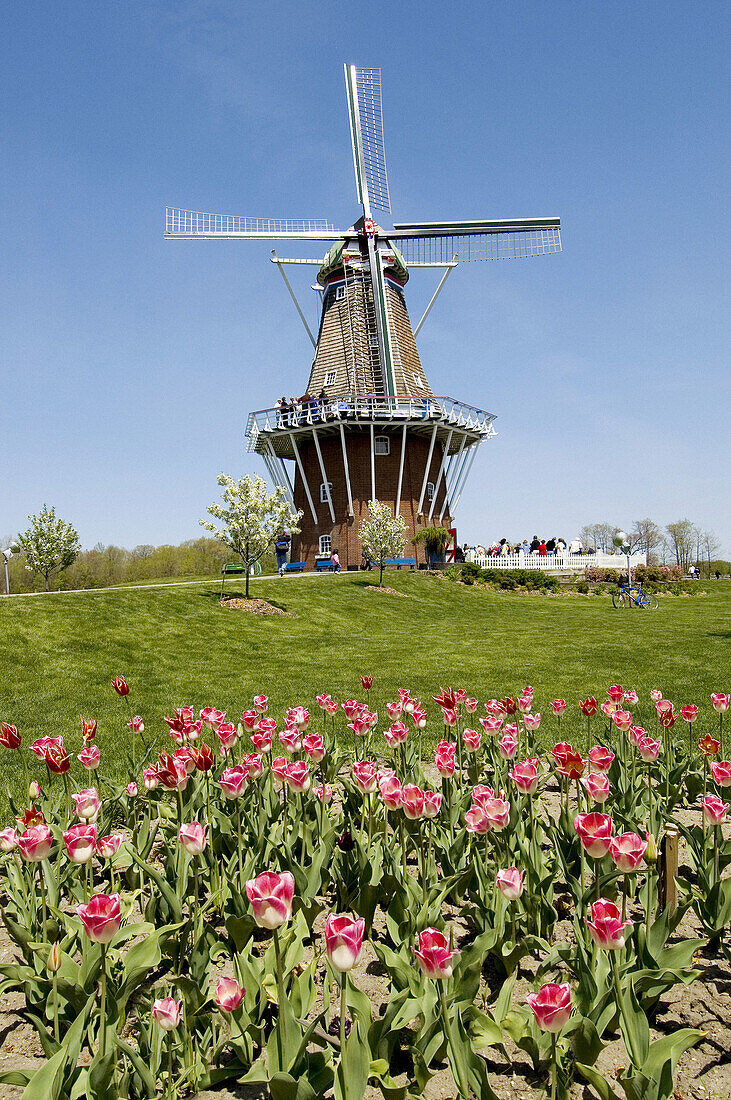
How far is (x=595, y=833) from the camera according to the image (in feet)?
7.79

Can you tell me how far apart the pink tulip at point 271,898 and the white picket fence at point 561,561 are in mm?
35206

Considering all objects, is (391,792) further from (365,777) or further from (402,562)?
(402,562)

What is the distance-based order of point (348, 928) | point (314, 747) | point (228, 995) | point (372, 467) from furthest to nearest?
1. point (372, 467)
2. point (314, 747)
3. point (228, 995)
4. point (348, 928)

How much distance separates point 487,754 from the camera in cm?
545

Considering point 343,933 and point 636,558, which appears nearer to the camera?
point 343,933

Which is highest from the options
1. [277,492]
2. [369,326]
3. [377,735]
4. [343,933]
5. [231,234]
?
[231,234]

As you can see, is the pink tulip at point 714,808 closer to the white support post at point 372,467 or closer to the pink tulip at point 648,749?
the pink tulip at point 648,749

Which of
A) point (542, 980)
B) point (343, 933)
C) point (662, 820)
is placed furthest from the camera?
point (662, 820)

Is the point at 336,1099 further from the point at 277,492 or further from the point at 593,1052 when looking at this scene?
the point at 277,492

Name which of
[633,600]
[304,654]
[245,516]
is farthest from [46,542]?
[633,600]

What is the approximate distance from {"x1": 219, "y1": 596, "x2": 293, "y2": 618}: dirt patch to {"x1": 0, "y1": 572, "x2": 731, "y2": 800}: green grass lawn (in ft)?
1.35

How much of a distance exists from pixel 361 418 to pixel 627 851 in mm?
30520

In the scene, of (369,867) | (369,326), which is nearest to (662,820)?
(369,867)

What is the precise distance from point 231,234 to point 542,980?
39.8 m
